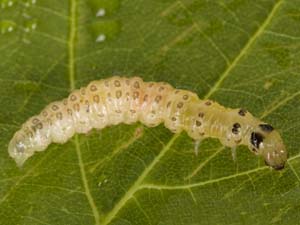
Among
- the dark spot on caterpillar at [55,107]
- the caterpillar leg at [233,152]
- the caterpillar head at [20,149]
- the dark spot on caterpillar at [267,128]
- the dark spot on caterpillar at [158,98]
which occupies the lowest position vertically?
the caterpillar head at [20,149]

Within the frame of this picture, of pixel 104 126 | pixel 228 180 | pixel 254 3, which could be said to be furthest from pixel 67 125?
pixel 254 3

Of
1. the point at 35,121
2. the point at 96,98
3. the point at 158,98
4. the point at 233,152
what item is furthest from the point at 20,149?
the point at 233,152

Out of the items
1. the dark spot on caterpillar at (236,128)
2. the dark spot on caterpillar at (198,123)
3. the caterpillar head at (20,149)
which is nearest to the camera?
the dark spot on caterpillar at (236,128)

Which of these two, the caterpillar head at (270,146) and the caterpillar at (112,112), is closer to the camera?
the caterpillar head at (270,146)

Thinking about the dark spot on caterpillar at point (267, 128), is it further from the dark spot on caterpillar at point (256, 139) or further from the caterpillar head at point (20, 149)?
the caterpillar head at point (20, 149)

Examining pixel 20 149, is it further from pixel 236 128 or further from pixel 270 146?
pixel 270 146

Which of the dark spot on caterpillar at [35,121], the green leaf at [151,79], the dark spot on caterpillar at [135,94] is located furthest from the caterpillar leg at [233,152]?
the dark spot on caterpillar at [35,121]
